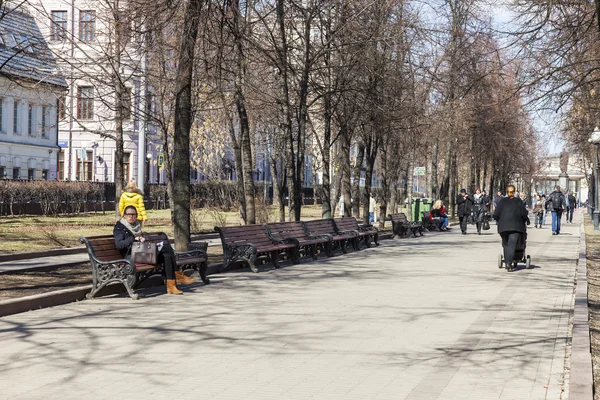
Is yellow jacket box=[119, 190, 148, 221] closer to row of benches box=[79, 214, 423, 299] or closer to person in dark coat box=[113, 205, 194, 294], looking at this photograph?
row of benches box=[79, 214, 423, 299]

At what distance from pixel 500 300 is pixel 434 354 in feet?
16.0

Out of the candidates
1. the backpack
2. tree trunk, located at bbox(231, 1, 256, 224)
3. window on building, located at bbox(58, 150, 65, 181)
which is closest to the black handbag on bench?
tree trunk, located at bbox(231, 1, 256, 224)

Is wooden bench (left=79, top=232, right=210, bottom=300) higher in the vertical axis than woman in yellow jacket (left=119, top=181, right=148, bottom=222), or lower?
lower

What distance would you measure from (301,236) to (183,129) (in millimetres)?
5881

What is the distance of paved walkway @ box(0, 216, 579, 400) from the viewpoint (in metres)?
7.35

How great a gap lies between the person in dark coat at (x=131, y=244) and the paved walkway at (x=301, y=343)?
1.13 ft

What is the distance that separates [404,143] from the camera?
39562mm

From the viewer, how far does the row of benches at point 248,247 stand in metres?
13.0

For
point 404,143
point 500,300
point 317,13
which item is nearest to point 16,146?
point 404,143

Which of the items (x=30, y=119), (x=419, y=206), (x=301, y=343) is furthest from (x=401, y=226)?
(x=30, y=119)

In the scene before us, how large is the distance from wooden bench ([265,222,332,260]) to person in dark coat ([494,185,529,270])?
14.6 feet

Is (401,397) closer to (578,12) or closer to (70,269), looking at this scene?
(70,269)

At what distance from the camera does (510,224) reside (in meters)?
18.8

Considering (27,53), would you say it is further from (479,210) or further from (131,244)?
(479,210)
